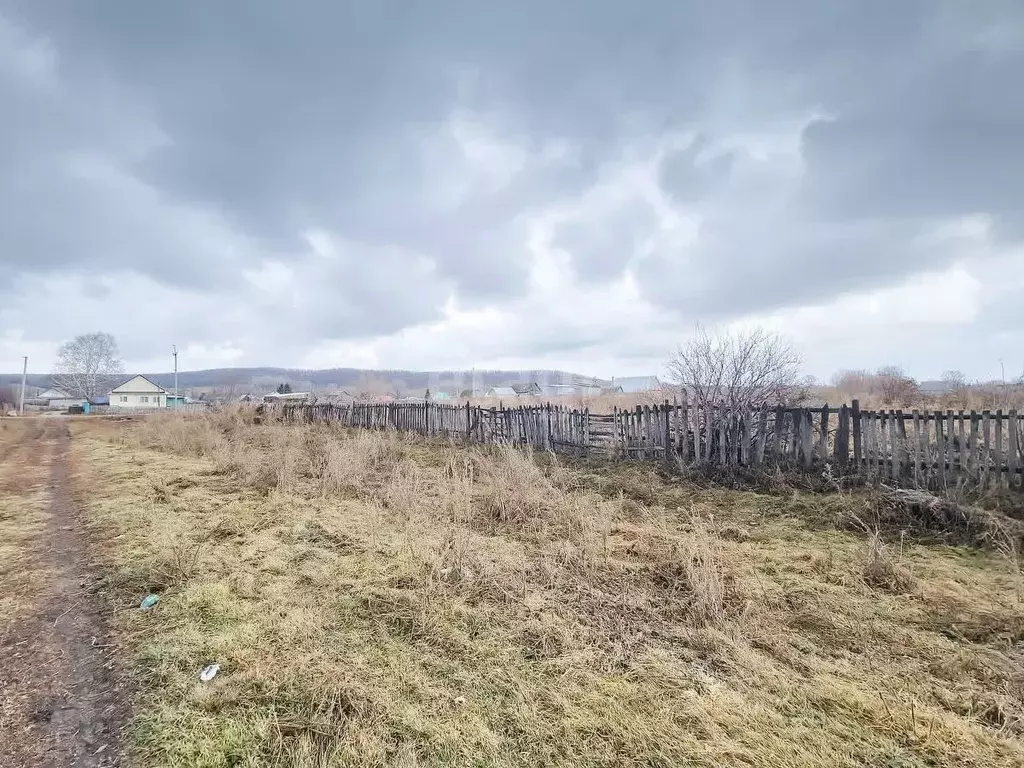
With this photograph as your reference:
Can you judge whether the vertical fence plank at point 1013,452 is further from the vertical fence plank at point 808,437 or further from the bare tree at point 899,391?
the bare tree at point 899,391

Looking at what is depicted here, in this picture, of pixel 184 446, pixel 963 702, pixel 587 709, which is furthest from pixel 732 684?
pixel 184 446

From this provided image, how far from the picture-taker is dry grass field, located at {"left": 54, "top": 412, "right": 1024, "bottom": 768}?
7.59ft

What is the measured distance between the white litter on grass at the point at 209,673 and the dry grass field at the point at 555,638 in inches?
2.0

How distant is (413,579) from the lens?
422 cm

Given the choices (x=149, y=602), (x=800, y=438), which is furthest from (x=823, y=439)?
(x=149, y=602)

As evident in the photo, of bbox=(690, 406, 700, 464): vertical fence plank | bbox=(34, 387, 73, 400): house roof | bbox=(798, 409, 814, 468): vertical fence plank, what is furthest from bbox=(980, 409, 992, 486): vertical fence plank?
bbox=(34, 387, 73, 400): house roof

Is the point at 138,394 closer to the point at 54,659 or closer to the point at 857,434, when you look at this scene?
the point at 54,659

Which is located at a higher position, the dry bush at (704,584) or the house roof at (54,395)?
the house roof at (54,395)

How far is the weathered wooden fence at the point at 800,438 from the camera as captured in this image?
22.9 ft

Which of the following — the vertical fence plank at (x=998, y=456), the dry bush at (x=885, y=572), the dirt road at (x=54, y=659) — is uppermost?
the vertical fence plank at (x=998, y=456)

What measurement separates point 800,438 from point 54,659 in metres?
9.81

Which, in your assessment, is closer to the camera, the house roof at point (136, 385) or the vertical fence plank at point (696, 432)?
the vertical fence plank at point (696, 432)

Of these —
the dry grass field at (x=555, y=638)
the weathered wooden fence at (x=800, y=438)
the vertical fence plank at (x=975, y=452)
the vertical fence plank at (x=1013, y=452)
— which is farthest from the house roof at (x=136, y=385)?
the vertical fence plank at (x=1013, y=452)

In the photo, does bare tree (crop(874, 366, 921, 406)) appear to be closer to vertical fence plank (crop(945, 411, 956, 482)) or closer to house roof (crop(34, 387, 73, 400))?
vertical fence plank (crop(945, 411, 956, 482))
